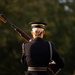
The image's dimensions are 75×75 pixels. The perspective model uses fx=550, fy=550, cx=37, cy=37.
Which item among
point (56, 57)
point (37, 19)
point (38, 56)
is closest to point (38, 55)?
point (38, 56)

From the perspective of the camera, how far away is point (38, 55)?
7.48 metres

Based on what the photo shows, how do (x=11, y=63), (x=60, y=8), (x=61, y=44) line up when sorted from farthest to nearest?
(x=60, y=8)
(x=61, y=44)
(x=11, y=63)

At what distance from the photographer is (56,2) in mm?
35062

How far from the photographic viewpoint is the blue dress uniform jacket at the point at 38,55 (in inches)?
294

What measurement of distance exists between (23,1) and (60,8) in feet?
17.0

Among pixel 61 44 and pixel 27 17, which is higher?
pixel 27 17

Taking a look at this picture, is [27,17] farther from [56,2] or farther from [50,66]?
[50,66]

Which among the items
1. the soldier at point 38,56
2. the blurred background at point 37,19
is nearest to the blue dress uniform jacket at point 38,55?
the soldier at point 38,56

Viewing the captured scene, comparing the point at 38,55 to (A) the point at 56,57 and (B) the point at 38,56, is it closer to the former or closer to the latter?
(B) the point at 38,56

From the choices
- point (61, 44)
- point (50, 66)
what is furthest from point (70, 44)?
point (50, 66)

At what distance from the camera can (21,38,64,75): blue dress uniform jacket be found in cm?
747

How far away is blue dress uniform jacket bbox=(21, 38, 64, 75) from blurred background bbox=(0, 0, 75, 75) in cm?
1876

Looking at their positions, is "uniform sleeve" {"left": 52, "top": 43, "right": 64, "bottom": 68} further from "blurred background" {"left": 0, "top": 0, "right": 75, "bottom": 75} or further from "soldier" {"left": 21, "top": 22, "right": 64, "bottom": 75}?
"blurred background" {"left": 0, "top": 0, "right": 75, "bottom": 75}

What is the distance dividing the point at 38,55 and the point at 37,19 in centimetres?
2204
